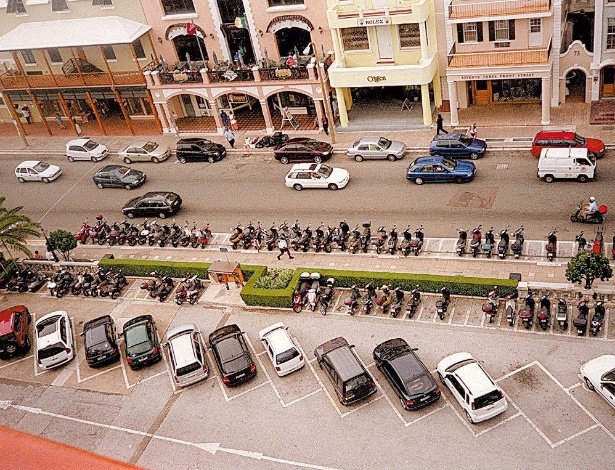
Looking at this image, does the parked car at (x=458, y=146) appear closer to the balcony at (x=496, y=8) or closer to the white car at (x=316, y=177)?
the white car at (x=316, y=177)

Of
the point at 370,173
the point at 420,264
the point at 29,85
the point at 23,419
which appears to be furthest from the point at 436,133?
the point at 29,85

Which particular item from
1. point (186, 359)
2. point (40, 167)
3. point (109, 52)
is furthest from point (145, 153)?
point (186, 359)

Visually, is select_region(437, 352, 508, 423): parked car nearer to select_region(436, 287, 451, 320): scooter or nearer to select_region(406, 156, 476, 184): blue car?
select_region(436, 287, 451, 320): scooter

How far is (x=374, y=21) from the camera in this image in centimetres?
3919

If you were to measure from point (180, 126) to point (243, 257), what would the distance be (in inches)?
777

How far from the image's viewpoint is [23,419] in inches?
1007

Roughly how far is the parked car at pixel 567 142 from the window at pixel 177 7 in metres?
25.8

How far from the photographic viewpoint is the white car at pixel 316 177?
121ft

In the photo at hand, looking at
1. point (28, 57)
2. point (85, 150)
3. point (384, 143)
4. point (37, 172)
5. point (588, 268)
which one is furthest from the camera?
point (28, 57)

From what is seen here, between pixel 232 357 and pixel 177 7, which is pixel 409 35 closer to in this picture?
pixel 177 7

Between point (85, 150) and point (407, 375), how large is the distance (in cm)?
3326

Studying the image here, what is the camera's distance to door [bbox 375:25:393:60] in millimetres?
40344

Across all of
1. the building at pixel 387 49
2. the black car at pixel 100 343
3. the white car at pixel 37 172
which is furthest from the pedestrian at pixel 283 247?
the white car at pixel 37 172

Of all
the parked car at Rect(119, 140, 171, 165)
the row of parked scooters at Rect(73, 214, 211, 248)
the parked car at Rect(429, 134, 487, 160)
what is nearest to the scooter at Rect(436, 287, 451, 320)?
the parked car at Rect(429, 134, 487, 160)
